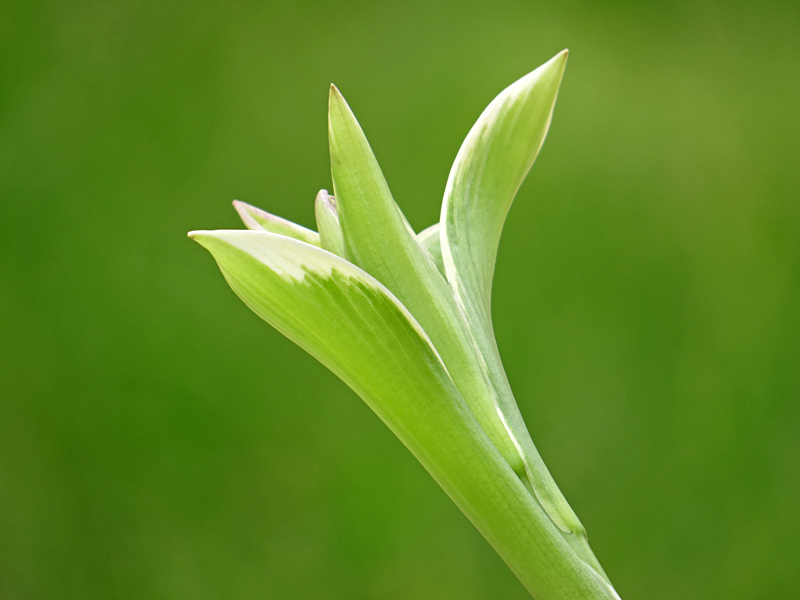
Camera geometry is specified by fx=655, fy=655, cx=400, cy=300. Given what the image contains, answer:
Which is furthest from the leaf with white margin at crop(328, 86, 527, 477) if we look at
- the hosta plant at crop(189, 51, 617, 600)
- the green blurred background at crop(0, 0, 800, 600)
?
the green blurred background at crop(0, 0, 800, 600)

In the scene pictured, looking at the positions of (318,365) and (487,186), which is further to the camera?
(318,365)

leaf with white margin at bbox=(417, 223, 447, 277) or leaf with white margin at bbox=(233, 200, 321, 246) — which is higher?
leaf with white margin at bbox=(233, 200, 321, 246)

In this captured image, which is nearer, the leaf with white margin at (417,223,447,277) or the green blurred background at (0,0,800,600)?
the leaf with white margin at (417,223,447,277)

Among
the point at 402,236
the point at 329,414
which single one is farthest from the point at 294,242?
the point at 329,414

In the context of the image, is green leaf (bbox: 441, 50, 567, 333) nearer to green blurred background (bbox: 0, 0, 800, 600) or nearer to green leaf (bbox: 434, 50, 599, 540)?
green leaf (bbox: 434, 50, 599, 540)

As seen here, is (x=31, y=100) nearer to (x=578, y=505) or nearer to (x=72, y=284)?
(x=72, y=284)

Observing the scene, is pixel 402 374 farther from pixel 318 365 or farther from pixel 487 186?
pixel 318 365

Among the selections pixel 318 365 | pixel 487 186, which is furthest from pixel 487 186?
pixel 318 365
